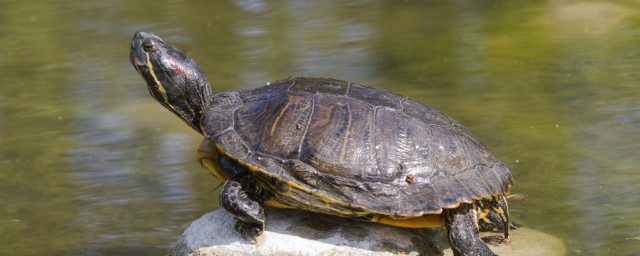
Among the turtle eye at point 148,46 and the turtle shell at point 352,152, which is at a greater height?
the turtle eye at point 148,46

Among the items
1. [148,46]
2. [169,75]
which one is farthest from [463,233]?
[148,46]

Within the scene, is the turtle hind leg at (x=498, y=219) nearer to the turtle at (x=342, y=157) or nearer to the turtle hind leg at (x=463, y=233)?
the turtle at (x=342, y=157)

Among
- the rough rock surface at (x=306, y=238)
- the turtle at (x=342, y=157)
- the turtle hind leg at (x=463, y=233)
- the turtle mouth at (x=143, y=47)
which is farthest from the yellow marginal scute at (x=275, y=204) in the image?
the turtle mouth at (x=143, y=47)

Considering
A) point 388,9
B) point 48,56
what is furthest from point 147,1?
point 388,9

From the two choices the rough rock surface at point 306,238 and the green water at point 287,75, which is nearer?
the rough rock surface at point 306,238

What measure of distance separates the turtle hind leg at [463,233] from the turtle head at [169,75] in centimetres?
162

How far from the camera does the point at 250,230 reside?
193 inches

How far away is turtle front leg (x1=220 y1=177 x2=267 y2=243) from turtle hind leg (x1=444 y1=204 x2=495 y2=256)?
1044mm

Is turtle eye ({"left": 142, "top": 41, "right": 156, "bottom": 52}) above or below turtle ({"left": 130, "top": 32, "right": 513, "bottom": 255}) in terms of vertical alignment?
above

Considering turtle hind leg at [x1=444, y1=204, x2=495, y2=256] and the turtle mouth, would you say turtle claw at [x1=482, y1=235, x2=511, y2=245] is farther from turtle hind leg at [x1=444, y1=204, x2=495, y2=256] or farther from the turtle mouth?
the turtle mouth

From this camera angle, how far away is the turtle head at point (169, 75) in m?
5.20

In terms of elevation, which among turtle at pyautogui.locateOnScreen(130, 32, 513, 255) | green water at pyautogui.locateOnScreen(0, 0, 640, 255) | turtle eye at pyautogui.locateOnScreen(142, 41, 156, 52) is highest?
turtle eye at pyautogui.locateOnScreen(142, 41, 156, 52)

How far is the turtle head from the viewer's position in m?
5.20

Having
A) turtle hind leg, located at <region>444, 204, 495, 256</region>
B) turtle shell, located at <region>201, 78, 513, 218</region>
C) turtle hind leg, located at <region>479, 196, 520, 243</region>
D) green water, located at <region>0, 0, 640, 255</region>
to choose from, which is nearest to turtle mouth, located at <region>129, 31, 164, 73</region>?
turtle shell, located at <region>201, 78, 513, 218</region>
